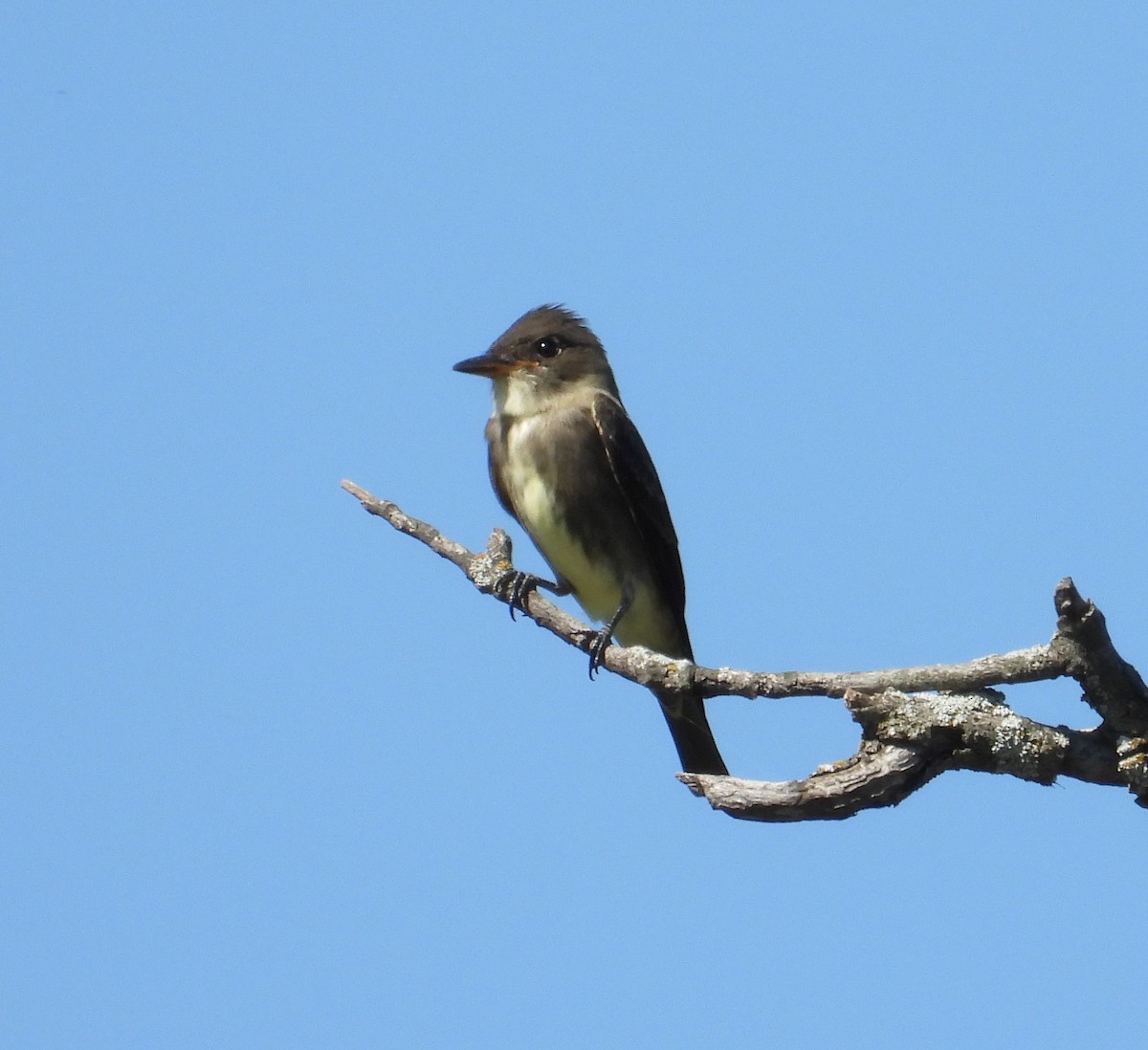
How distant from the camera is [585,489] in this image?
859cm

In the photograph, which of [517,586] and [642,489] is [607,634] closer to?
[517,586]

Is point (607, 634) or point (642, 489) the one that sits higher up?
point (642, 489)

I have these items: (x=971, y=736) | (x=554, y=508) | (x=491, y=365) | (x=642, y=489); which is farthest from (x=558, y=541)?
(x=971, y=736)

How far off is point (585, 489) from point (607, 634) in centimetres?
122

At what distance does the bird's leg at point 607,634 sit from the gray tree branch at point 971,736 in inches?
87.6

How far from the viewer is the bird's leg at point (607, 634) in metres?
7.37

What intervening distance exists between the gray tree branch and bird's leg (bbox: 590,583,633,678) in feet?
7.30

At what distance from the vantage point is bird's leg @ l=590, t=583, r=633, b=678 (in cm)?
737

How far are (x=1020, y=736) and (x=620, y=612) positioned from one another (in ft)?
12.8

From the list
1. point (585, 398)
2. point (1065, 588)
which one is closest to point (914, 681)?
point (1065, 588)

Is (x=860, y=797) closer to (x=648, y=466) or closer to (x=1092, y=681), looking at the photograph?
(x=1092, y=681)

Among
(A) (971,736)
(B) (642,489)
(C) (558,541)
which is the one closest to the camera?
(A) (971,736)

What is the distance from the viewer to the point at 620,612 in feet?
27.4

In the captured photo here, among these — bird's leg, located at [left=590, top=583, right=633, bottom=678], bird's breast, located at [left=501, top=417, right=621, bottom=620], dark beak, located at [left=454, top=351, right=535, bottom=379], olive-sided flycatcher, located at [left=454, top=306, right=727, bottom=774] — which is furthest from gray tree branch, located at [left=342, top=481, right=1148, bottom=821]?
dark beak, located at [left=454, top=351, right=535, bottom=379]
